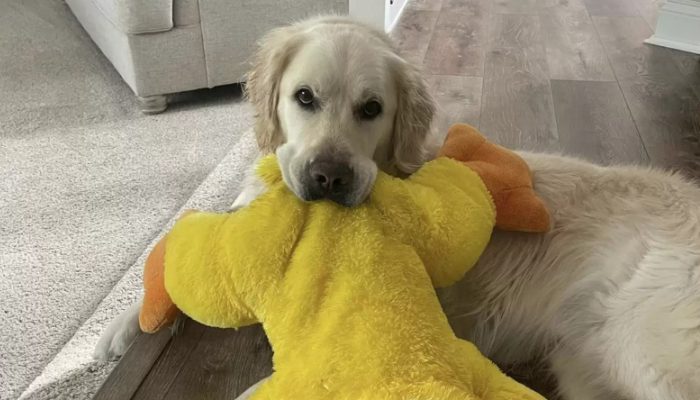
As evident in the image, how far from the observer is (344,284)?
1012 mm

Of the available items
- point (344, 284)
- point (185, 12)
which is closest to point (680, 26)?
point (185, 12)

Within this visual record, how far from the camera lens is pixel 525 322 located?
140 cm

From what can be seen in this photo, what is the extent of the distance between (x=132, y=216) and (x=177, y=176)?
11.9 inches

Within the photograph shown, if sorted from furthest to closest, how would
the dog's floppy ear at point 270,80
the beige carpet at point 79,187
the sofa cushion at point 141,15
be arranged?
the sofa cushion at point 141,15 → the beige carpet at point 79,187 → the dog's floppy ear at point 270,80

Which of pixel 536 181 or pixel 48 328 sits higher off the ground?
pixel 536 181

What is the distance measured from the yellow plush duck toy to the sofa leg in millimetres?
2051

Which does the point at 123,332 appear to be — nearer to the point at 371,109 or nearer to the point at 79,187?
the point at 371,109

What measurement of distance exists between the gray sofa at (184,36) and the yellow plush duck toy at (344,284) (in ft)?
6.53

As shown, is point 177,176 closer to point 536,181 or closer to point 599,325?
point 536,181

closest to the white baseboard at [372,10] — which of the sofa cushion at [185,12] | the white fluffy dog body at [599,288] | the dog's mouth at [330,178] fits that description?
the sofa cushion at [185,12]

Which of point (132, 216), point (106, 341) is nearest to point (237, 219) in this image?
point (106, 341)

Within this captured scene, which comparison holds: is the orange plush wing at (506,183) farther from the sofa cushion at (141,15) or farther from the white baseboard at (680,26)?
the white baseboard at (680,26)

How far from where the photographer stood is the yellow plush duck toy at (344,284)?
93 cm

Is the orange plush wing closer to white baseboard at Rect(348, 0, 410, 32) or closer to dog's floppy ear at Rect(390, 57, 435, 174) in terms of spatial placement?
dog's floppy ear at Rect(390, 57, 435, 174)
